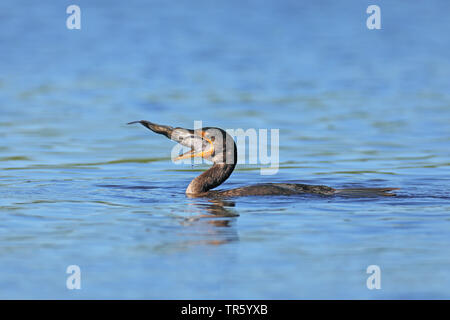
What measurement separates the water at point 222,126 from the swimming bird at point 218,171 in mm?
315

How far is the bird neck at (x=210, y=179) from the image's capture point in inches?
484

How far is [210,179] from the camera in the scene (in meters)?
12.4

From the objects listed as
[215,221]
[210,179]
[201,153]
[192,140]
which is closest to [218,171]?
[210,179]

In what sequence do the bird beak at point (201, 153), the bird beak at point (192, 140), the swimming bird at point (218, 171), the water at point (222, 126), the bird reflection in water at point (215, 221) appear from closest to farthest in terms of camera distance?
the water at point (222, 126) < the bird reflection in water at point (215, 221) < the swimming bird at point (218, 171) < the bird beak at point (192, 140) < the bird beak at point (201, 153)

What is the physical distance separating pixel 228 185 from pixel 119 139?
4.32m

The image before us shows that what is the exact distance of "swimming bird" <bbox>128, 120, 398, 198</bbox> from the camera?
38.5 feet

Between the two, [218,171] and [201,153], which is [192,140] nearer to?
[201,153]

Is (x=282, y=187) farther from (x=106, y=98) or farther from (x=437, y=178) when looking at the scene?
(x=106, y=98)

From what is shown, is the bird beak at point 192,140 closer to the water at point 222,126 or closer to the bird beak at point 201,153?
the bird beak at point 201,153

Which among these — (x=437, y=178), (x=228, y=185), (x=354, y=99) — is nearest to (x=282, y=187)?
(x=228, y=185)

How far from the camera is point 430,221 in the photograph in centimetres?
1015

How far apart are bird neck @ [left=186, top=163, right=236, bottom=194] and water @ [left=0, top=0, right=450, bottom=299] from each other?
427 mm

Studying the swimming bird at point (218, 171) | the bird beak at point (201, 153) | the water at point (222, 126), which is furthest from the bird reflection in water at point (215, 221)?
the bird beak at point (201, 153)
